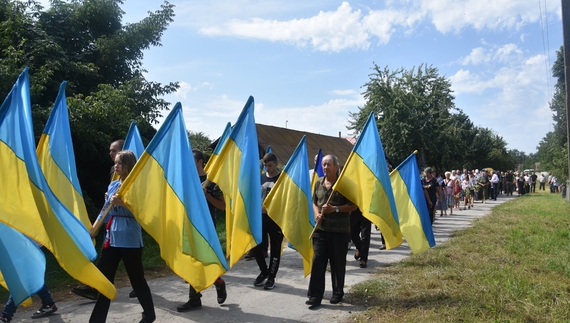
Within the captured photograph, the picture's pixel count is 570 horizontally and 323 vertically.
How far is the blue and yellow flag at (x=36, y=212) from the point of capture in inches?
158

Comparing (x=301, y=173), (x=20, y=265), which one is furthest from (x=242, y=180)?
(x=20, y=265)

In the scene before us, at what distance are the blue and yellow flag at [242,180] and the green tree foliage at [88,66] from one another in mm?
4878

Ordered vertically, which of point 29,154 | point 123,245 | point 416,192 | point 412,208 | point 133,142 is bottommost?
point 123,245

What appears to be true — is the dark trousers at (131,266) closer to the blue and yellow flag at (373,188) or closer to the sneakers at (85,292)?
the sneakers at (85,292)

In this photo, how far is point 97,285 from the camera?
420cm

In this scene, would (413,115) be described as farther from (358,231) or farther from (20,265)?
(20,265)

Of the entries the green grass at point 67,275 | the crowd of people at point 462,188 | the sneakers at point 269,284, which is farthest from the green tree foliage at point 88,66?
the crowd of people at point 462,188

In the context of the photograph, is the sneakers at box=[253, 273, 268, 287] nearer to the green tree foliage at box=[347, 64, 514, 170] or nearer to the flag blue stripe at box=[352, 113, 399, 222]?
the flag blue stripe at box=[352, 113, 399, 222]

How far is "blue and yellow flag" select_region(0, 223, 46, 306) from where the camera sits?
4.02 m

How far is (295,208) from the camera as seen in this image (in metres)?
6.46

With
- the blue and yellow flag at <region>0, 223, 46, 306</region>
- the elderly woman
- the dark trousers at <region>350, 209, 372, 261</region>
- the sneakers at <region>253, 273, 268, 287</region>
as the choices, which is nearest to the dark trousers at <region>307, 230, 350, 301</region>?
the elderly woman

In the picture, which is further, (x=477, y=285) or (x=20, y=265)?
(x=477, y=285)

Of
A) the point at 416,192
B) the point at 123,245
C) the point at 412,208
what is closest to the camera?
the point at 123,245

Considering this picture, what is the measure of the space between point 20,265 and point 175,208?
148cm
